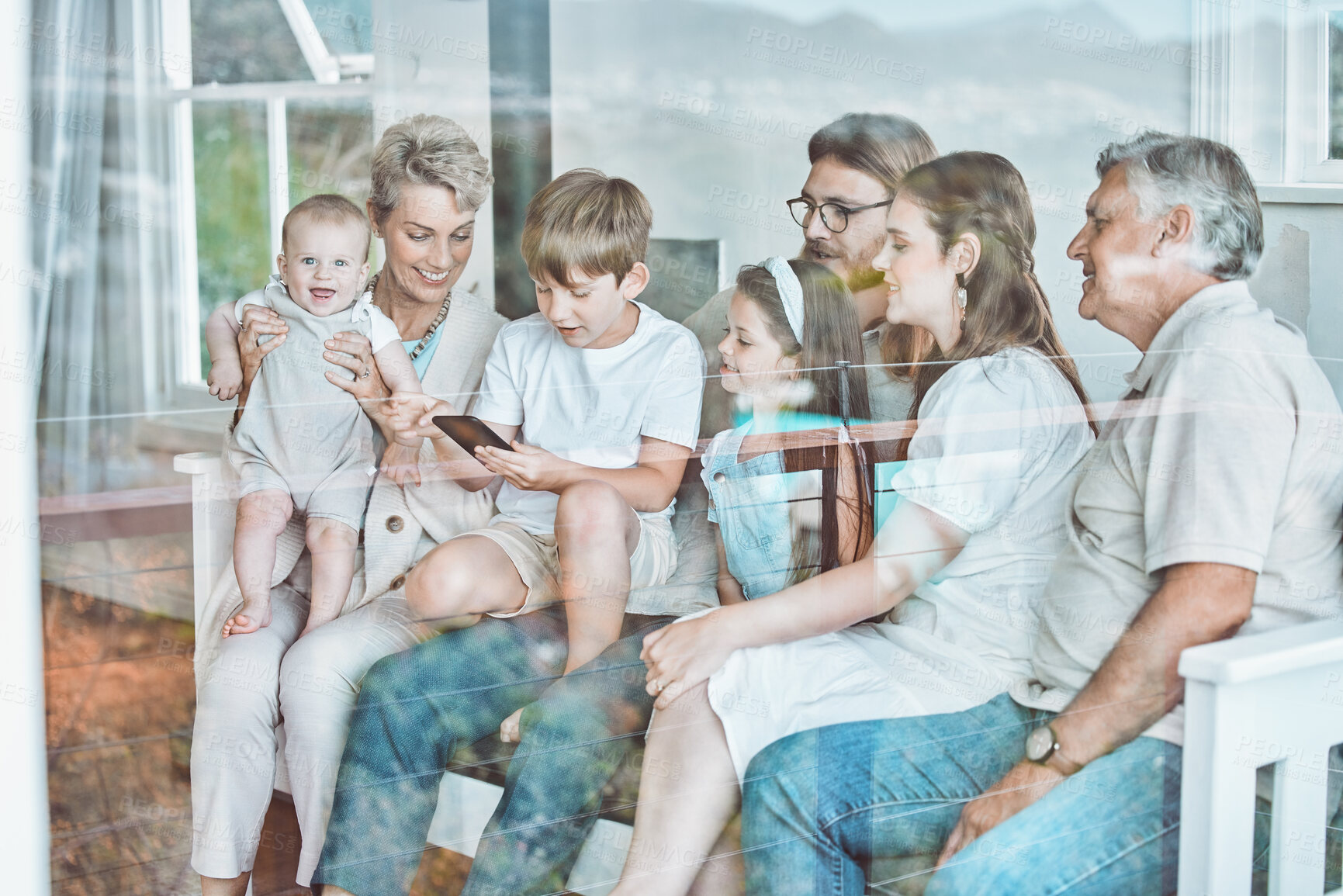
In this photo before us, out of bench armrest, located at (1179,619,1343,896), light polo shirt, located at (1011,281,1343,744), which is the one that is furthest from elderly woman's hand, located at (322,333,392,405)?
bench armrest, located at (1179,619,1343,896)

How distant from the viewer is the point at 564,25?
161 centimetres

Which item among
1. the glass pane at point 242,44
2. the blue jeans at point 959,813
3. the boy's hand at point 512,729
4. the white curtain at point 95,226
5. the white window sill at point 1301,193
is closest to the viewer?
the white curtain at point 95,226

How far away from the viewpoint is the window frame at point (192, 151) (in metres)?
1.33

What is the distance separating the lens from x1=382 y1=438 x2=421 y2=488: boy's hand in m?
1.47

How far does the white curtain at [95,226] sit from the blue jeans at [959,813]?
3.29 ft

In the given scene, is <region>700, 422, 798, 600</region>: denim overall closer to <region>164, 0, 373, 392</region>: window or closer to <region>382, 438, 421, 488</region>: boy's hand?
<region>382, 438, 421, 488</region>: boy's hand

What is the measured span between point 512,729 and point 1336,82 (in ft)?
6.31

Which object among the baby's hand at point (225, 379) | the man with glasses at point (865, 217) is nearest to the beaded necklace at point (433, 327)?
the baby's hand at point (225, 379)

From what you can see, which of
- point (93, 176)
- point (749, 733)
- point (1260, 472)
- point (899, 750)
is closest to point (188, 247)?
point (93, 176)

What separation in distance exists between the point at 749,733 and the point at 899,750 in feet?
0.87

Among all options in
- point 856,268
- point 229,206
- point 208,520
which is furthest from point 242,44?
point 856,268

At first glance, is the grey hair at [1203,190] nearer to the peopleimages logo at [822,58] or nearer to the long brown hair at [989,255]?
the long brown hair at [989,255]

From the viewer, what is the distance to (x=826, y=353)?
5.64ft

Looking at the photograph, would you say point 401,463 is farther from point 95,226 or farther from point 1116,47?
Result: point 1116,47
